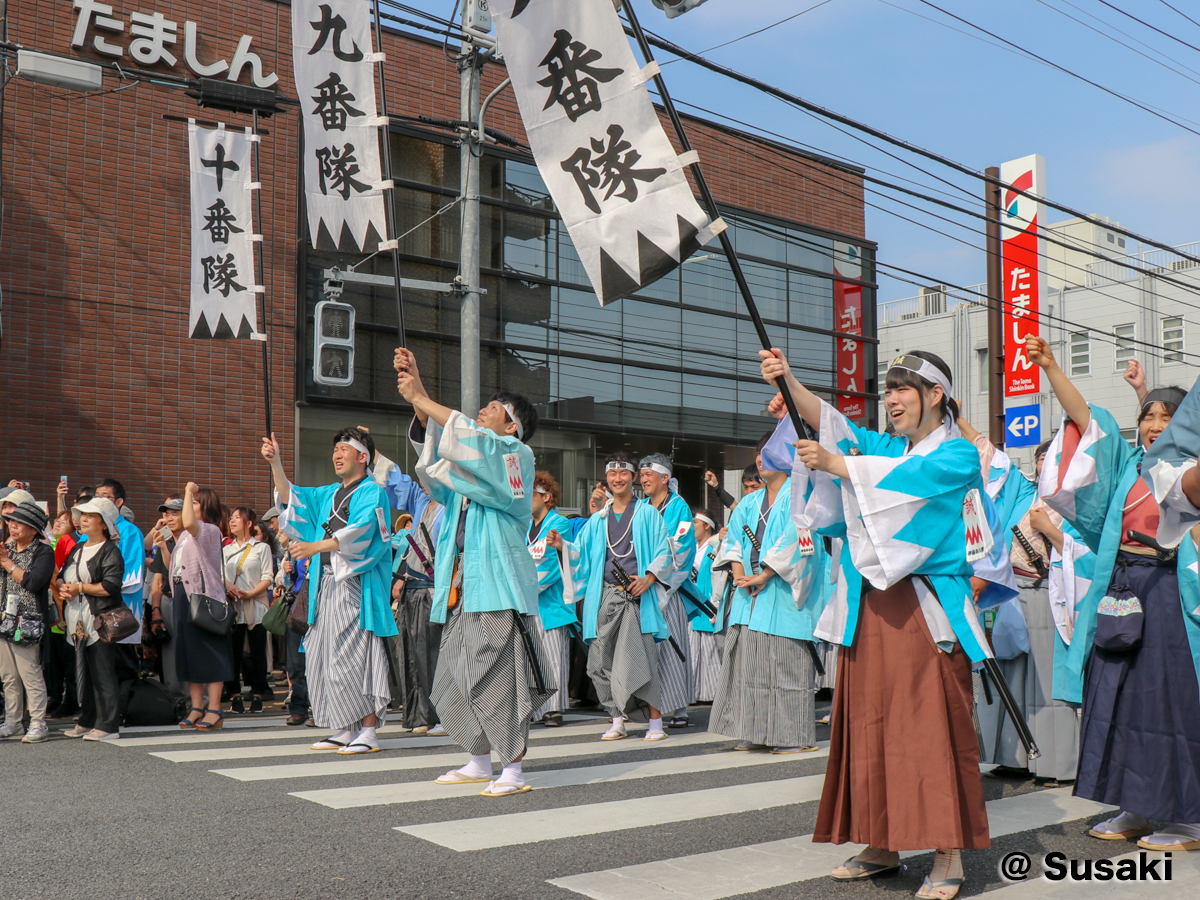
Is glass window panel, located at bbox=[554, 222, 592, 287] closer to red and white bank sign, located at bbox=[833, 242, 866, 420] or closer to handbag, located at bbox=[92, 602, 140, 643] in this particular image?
red and white bank sign, located at bbox=[833, 242, 866, 420]

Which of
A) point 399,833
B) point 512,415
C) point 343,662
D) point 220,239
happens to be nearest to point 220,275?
point 220,239

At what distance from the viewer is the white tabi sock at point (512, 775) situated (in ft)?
16.1

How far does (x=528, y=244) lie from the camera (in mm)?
16641

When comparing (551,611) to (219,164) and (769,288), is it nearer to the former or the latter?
(219,164)

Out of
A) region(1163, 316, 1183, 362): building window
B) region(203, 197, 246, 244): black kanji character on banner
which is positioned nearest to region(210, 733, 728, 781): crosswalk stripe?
A: region(203, 197, 246, 244): black kanji character on banner

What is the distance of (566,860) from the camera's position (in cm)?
366

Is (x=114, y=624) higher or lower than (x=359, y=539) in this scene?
lower

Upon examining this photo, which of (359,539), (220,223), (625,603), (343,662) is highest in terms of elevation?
(220,223)

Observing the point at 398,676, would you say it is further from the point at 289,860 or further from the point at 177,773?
the point at 289,860

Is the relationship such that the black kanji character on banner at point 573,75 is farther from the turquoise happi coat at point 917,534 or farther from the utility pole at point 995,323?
the utility pole at point 995,323

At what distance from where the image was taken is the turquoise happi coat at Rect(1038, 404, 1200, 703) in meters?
4.04

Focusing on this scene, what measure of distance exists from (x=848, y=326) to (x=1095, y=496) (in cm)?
1746

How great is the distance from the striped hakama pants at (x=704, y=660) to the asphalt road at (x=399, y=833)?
3.62 meters

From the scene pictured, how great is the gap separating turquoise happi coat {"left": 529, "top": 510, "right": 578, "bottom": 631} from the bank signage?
27.6 ft
